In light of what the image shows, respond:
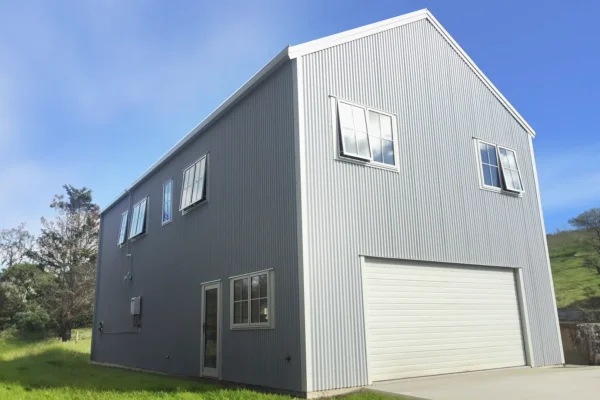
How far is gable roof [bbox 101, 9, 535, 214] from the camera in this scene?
28.4ft

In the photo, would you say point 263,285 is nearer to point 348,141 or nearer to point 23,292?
point 348,141

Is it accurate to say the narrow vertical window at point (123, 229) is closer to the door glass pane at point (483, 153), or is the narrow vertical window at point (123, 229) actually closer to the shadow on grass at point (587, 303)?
the door glass pane at point (483, 153)

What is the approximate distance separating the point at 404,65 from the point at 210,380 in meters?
7.88

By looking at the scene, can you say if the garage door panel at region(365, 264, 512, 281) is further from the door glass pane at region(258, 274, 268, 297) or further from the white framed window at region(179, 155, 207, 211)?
the white framed window at region(179, 155, 207, 211)

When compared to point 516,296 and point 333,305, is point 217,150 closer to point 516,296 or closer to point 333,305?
point 333,305

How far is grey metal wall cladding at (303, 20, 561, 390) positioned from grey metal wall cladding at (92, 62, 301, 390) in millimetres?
463

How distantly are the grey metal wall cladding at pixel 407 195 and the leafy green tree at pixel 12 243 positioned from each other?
1598 inches

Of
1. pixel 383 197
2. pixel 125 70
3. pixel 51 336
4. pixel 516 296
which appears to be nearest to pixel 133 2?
pixel 125 70

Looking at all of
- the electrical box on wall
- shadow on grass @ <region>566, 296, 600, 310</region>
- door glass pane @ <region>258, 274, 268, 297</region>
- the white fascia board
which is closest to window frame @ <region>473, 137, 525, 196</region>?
the white fascia board

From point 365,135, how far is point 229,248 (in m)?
3.68

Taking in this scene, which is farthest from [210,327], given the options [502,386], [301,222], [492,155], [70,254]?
[70,254]

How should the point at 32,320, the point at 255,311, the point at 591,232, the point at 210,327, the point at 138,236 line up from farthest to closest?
A: the point at 591,232
the point at 32,320
the point at 138,236
the point at 210,327
the point at 255,311

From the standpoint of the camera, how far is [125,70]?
39.5ft

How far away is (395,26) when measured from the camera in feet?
34.2
